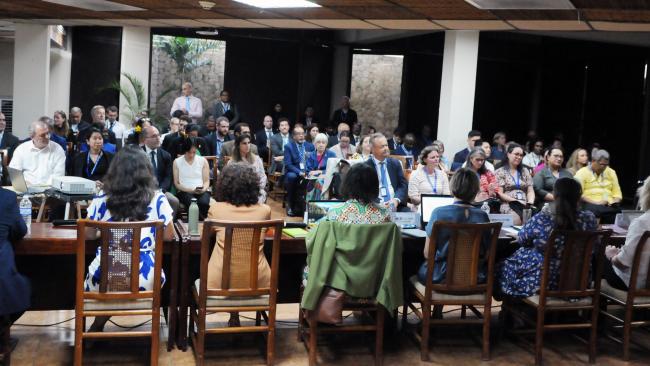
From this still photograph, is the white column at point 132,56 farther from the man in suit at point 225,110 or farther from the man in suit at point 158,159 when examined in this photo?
the man in suit at point 158,159

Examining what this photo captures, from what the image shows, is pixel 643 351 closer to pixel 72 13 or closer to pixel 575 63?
pixel 72 13

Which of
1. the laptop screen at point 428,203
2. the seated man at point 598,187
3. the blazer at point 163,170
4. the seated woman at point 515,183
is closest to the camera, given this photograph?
the laptop screen at point 428,203

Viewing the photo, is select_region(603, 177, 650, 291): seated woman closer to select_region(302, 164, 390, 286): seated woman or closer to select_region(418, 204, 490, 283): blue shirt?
select_region(418, 204, 490, 283): blue shirt

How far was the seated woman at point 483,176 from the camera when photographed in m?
6.89

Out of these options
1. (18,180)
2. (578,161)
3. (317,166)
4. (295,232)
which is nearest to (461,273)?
(295,232)

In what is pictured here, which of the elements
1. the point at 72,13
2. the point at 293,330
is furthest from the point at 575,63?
the point at 293,330

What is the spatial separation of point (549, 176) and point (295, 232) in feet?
13.1

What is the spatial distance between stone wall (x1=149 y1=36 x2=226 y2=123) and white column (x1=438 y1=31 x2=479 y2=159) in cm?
575

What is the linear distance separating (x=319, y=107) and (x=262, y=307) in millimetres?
11800

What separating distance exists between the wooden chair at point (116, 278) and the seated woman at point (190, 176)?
3.78 m

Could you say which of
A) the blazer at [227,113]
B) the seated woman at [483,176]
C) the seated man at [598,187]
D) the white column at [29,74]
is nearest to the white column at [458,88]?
the seated man at [598,187]

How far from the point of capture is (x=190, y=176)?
25.7 ft

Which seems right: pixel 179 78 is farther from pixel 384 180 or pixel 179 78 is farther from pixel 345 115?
pixel 384 180

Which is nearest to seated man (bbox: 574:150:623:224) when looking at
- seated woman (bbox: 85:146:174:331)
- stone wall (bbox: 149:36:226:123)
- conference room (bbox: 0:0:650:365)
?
conference room (bbox: 0:0:650:365)
